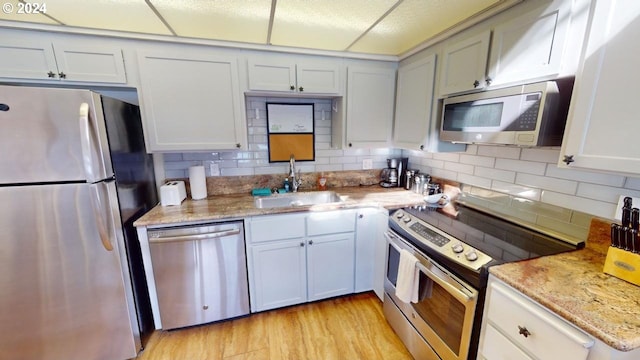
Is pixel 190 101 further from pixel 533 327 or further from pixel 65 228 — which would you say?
pixel 533 327

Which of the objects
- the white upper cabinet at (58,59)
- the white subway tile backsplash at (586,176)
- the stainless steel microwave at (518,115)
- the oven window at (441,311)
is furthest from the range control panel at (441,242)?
the white upper cabinet at (58,59)

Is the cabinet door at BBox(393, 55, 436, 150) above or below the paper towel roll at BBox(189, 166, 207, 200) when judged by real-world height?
above

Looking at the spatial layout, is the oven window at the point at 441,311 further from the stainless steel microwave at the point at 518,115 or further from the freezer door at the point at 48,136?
the freezer door at the point at 48,136

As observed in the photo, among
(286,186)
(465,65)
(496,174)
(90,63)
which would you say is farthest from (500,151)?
(90,63)

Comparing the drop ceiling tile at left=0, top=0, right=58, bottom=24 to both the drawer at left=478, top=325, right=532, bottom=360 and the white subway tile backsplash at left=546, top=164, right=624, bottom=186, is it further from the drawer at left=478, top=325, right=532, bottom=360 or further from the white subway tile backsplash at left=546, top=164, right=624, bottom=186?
the white subway tile backsplash at left=546, top=164, right=624, bottom=186

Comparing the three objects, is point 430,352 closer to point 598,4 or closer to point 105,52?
point 598,4

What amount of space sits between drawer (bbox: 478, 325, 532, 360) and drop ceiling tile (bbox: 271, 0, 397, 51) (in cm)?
174

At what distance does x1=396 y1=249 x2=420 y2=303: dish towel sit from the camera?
1.49 m

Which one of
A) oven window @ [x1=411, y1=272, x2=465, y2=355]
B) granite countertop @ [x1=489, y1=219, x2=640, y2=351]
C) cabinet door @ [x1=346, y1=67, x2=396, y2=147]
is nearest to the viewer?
granite countertop @ [x1=489, y1=219, x2=640, y2=351]

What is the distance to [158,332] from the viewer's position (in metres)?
1.88

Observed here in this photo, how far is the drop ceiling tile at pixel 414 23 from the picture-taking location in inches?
53.6

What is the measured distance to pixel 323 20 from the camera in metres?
1.54

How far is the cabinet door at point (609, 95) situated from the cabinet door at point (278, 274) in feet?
5.60

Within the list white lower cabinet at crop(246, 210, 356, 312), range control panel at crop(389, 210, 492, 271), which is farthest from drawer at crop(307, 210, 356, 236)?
range control panel at crop(389, 210, 492, 271)
